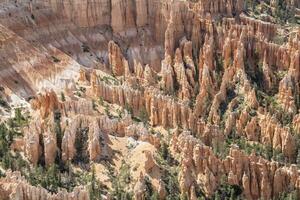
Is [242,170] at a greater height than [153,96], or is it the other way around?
[153,96]

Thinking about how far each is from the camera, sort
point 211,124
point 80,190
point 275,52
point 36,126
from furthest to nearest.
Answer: point 275,52 < point 211,124 < point 36,126 < point 80,190

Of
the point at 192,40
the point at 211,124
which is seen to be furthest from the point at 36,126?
the point at 192,40

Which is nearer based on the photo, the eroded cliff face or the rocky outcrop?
the eroded cliff face

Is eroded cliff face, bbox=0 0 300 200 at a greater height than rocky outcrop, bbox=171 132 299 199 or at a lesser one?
greater

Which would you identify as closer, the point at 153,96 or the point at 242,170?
the point at 242,170

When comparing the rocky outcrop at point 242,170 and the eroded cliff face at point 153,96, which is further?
the rocky outcrop at point 242,170

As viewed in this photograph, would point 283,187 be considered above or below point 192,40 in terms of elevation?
below

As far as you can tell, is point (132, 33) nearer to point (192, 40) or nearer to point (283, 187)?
point (192, 40)

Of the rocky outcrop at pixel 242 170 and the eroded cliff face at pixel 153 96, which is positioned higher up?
the eroded cliff face at pixel 153 96
